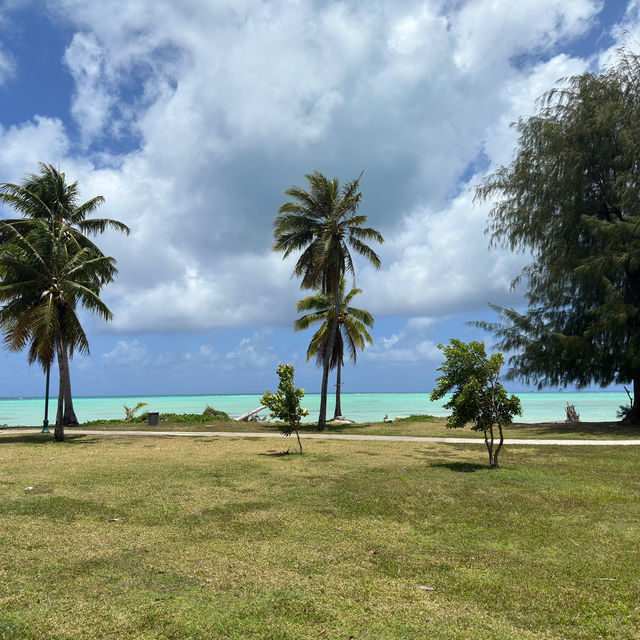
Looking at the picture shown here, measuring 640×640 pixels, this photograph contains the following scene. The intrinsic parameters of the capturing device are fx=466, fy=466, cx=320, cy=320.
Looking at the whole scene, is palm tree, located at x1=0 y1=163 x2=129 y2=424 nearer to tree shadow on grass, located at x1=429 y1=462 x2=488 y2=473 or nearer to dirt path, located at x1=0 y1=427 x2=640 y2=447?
dirt path, located at x1=0 y1=427 x2=640 y2=447

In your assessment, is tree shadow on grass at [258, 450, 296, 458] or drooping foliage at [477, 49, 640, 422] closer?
tree shadow on grass at [258, 450, 296, 458]

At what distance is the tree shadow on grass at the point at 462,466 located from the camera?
1325cm

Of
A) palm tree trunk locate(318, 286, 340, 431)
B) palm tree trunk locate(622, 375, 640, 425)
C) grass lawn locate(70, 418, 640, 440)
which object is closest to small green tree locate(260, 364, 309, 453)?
grass lawn locate(70, 418, 640, 440)

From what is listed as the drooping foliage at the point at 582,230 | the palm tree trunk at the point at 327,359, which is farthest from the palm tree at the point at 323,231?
the drooping foliage at the point at 582,230

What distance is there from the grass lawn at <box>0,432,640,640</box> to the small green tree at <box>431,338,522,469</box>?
4.83 feet

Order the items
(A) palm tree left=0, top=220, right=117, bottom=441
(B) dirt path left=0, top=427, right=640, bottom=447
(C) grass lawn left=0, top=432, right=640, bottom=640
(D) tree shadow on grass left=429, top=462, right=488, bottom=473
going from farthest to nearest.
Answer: (A) palm tree left=0, top=220, right=117, bottom=441 < (B) dirt path left=0, top=427, right=640, bottom=447 < (D) tree shadow on grass left=429, top=462, right=488, bottom=473 < (C) grass lawn left=0, top=432, right=640, bottom=640

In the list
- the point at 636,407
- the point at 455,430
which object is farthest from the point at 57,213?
the point at 636,407

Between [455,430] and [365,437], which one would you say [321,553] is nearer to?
[365,437]

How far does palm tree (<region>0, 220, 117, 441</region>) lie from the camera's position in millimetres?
20406

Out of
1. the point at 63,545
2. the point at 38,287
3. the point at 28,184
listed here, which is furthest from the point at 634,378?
the point at 28,184

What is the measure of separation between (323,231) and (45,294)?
1505cm

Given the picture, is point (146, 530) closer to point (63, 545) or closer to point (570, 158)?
point (63, 545)

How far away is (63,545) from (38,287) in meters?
18.3

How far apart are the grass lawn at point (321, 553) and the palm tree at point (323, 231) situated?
16.1 m
